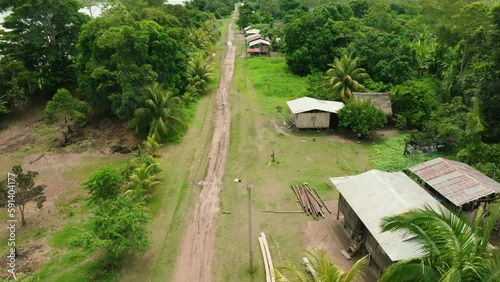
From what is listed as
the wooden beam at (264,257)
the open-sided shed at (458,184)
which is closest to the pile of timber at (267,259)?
the wooden beam at (264,257)

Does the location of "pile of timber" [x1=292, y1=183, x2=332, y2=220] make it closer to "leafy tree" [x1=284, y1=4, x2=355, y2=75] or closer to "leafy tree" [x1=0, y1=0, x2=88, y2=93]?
"leafy tree" [x1=284, y1=4, x2=355, y2=75]

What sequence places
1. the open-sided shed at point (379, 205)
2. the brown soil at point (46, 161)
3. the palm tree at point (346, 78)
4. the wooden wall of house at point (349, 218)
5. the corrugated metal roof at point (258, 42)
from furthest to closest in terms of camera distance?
1. the corrugated metal roof at point (258, 42)
2. the palm tree at point (346, 78)
3. the brown soil at point (46, 161)
4. the wooden wall of house at point (349, 218)
5. the open-sided shed at point (379, 205)

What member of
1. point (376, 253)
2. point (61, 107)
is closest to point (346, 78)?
point (376, 253)

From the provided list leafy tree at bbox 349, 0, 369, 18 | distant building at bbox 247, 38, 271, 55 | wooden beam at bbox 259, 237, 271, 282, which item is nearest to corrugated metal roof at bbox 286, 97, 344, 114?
wooden beam at bbox 259, 237, 271, 282

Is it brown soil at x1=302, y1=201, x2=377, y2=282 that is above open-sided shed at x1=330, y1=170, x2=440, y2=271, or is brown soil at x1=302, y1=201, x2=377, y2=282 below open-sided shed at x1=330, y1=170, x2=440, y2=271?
below

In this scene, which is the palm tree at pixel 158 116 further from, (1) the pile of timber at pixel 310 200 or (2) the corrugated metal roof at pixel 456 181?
(2) the corrugated metal roof at pixel 456 181

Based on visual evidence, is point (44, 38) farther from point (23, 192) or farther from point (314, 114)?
point (314, 114)
